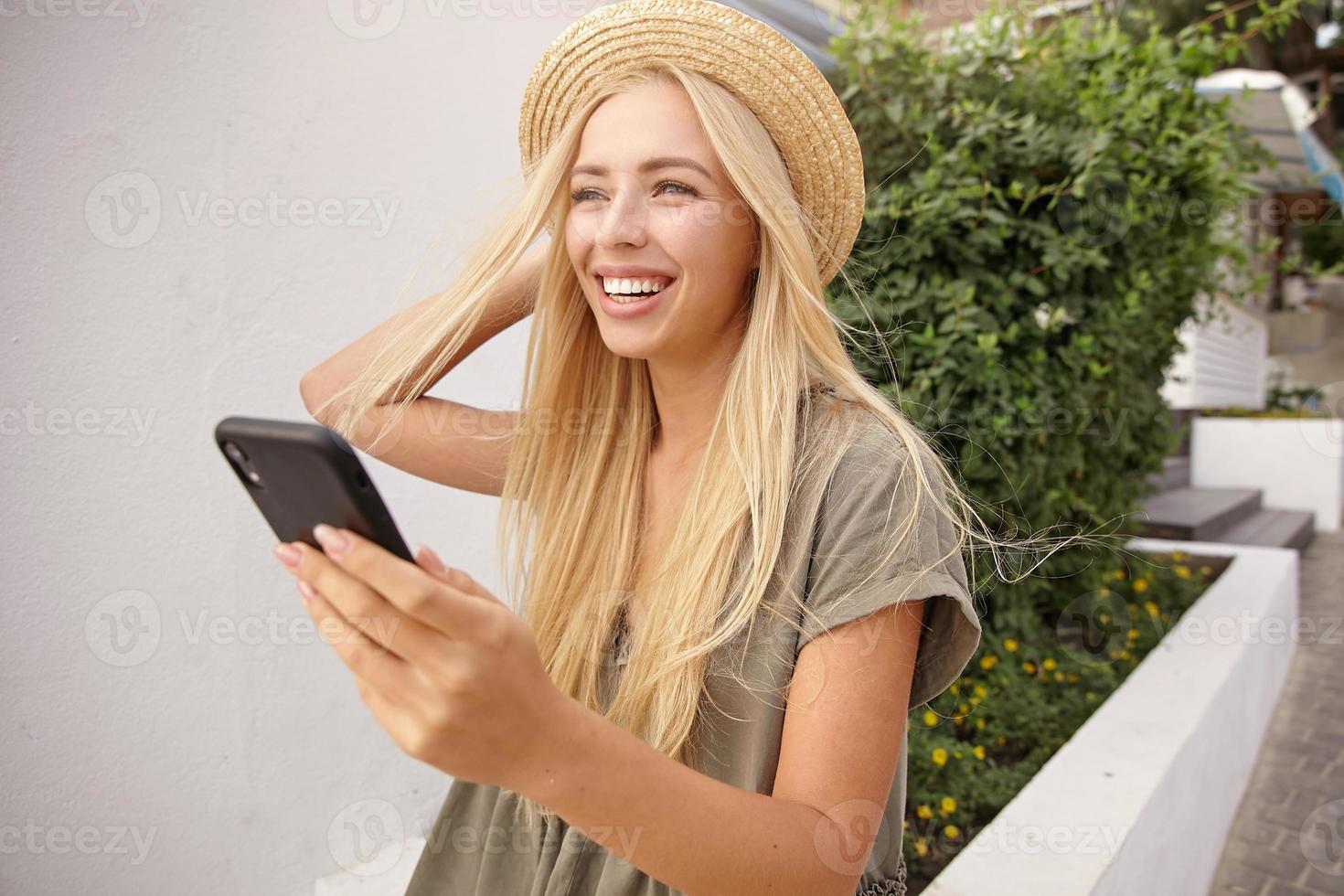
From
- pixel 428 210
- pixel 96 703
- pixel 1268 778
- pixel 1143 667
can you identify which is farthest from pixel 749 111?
pixel 1268 778

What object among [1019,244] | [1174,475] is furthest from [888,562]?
[1174,475]

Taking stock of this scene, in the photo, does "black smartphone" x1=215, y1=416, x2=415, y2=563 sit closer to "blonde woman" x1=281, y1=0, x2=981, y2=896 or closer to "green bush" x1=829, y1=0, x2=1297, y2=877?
"blonde woman" x1=281, y1=0, x2=981, y2=896

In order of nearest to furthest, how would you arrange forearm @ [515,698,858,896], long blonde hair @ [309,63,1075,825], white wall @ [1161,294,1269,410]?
1. forearm @ [515,698,858,896]
2. long blonde hair @ [309,63,1075,825]
3. white wall @ [1161,294,1269,410]

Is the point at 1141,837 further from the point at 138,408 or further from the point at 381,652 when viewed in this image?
the point at 138,408

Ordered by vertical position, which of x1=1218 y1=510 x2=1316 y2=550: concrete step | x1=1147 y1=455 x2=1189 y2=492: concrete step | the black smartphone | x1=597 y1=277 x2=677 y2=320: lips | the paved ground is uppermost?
x1=597 y1=277 x2=677 y2=320: lips

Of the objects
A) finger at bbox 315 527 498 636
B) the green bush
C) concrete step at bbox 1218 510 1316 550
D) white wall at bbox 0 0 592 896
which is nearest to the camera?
finger at bbox 315 527 498 636

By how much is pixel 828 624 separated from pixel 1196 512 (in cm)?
784

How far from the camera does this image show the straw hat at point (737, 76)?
1430 millimetres

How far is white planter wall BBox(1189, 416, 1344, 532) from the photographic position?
10000mm

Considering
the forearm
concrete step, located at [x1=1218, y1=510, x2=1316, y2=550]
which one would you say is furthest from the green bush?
concrete step, located at [x1=1218, y1=510, x2=1316, y2=550]

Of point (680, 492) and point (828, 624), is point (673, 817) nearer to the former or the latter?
point (828, 624)

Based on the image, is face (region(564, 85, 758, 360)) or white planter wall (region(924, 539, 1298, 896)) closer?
face (region(564, 85, 758, 360))

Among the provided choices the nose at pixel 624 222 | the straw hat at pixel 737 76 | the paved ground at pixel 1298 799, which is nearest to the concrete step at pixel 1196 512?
the paved ground at pixel 1298 799

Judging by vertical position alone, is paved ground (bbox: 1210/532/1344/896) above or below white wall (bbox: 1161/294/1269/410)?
below
